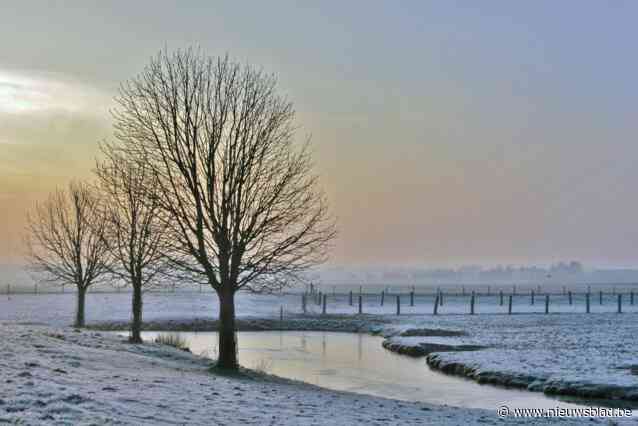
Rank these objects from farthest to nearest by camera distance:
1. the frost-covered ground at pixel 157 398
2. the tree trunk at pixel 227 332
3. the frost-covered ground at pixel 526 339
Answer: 1. the frost-covered ground at pixel 526 339
2. the tree trunk at pixel 227 332
3. the frost-covered ground at pixel 157 398

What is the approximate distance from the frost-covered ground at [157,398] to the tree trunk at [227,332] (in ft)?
3.17

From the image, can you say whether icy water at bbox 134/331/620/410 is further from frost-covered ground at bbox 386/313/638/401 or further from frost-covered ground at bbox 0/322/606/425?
frost-covered ground at bbox 0/322/606/425

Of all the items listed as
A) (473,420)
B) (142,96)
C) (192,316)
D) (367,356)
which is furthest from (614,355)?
(192,316)

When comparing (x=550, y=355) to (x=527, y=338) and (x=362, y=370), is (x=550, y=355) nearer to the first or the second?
(x=362, y=370)

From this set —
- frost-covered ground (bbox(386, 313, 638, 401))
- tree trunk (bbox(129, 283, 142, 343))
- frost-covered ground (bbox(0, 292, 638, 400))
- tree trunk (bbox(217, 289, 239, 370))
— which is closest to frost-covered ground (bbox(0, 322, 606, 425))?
tree trunk (bbox(217, 289, 239, 370))

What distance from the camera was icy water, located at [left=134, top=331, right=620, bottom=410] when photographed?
2180 centimetres

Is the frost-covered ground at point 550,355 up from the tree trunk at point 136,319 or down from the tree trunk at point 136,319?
down

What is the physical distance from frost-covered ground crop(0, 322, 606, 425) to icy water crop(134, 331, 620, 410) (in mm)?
3258

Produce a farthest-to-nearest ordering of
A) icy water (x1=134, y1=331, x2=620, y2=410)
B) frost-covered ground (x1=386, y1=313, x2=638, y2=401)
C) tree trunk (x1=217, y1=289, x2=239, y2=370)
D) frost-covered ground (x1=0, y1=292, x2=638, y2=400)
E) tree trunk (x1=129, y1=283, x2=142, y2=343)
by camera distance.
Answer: tree trunk (x1=129, y1=283, x2=142, y2=343) → frost-covered ground (x1=0, y1=292, x2=638, y2=400) → frost-covered ground (x1=386, y1=313, x2=638, y2=401) → tree trunk (x1=217, y1=289, x2=239, y2=370) → icy water (x1=134, y1=331, x2=620, y2=410)

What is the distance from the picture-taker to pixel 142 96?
23.5m

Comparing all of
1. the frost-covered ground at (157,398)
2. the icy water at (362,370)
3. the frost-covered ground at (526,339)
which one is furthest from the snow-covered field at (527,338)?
the frost-covered ground at (157,398)

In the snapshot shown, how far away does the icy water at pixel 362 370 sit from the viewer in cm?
2180

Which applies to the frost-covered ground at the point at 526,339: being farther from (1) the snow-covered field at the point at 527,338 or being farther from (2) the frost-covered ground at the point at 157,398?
(2) the frost-covered ground at the point at 157,398

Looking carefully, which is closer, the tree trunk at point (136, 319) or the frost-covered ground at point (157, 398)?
the frost-covered ground at point (157, 398)
